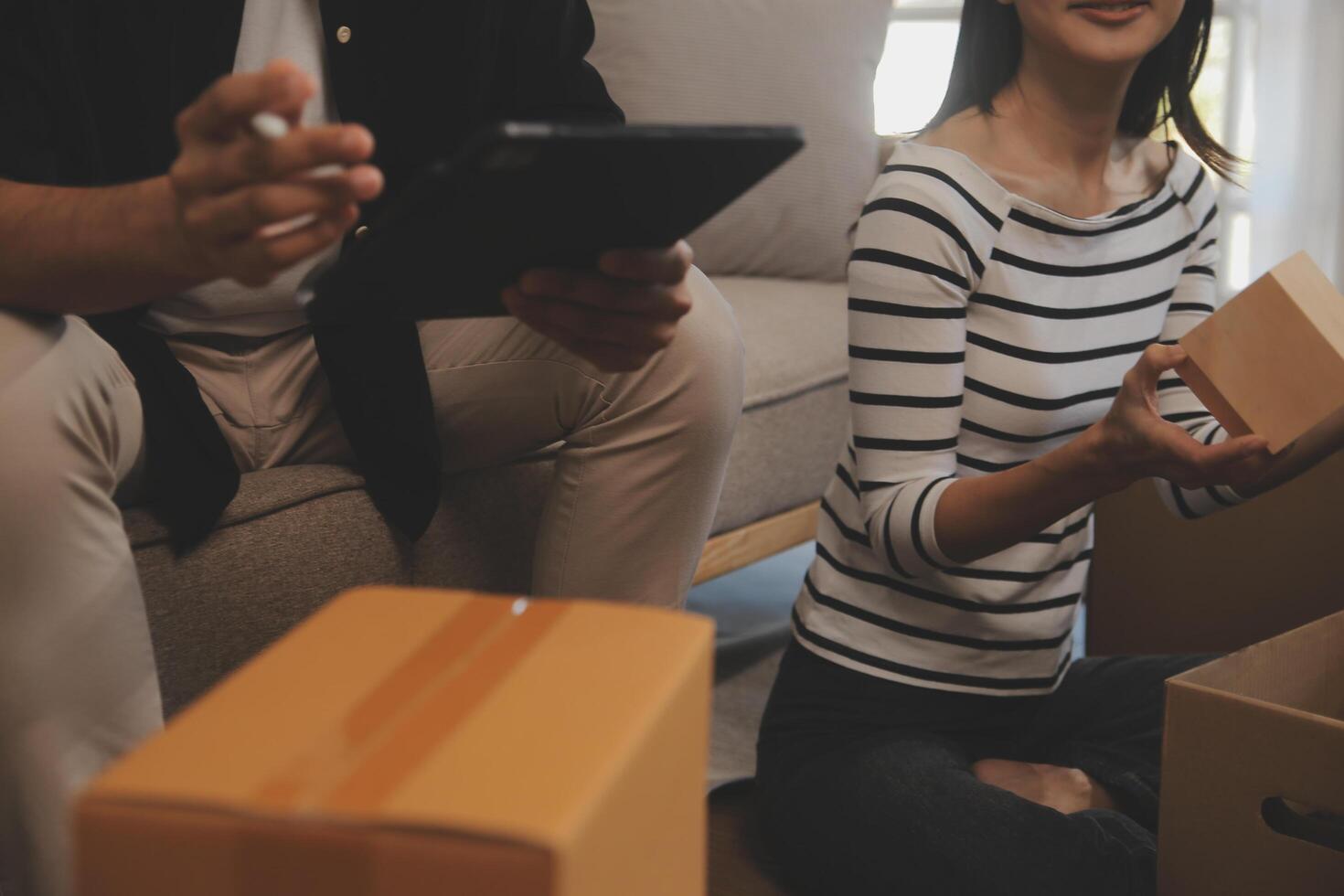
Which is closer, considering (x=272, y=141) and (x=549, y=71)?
(x=272, y=141)

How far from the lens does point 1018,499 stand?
3.07ft

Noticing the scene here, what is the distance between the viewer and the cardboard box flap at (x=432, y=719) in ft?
1.37

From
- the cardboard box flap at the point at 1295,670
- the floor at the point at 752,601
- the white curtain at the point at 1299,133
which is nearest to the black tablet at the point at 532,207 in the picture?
the cardboard box flap at the point at 1295,670

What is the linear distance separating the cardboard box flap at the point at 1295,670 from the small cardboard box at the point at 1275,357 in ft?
0.54

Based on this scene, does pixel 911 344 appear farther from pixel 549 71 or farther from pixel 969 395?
pixel 549 71

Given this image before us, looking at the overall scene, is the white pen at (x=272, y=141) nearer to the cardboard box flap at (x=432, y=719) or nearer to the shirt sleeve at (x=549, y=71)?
the cardboard box flap at (x=432, y=719)

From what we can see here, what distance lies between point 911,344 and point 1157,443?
0.68ft

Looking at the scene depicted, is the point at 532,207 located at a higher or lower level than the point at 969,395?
higher

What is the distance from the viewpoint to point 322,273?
0.70 meters

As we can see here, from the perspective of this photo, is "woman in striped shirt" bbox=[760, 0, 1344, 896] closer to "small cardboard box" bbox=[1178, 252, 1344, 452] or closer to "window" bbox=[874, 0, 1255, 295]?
"small cardboard box" bbox=[1178, 252, 1344, 452]

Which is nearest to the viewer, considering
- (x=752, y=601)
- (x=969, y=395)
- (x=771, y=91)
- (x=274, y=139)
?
(x=274, y=139)

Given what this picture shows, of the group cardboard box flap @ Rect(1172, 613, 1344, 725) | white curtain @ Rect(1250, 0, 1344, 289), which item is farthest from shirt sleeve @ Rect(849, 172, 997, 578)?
white curtain @ Rect(1250, 0, 1344, 289)

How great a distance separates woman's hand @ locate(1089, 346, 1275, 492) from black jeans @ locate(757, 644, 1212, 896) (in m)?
0.27

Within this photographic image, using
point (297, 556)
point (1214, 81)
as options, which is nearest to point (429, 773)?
point (297, 556)
